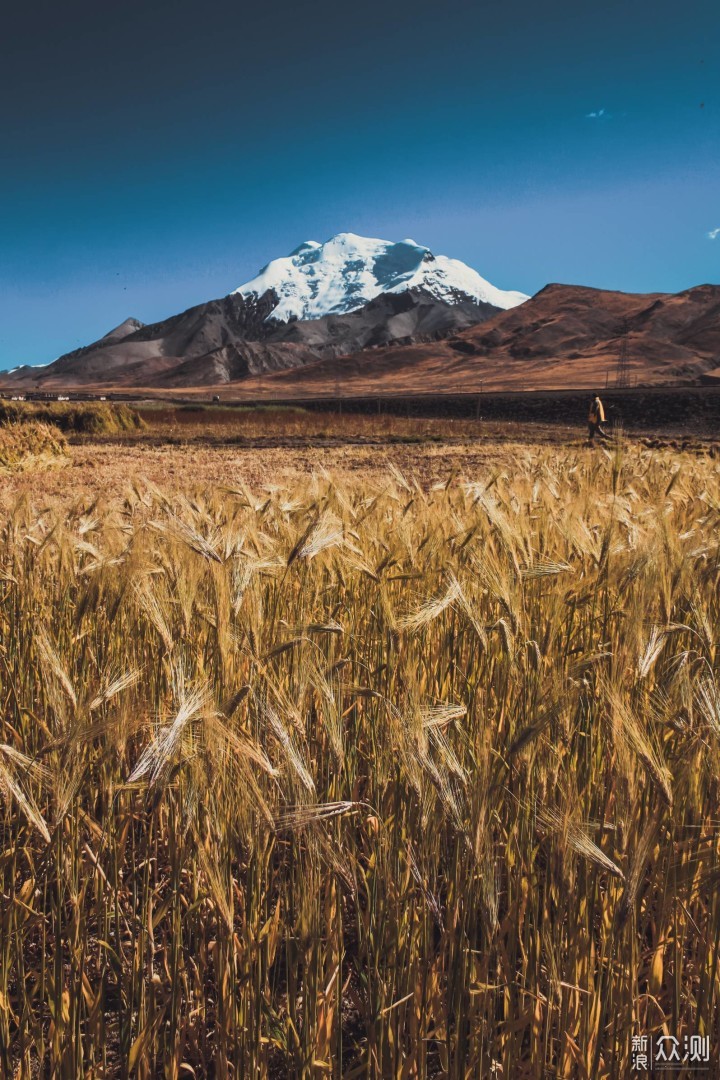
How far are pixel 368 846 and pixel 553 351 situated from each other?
148 metres

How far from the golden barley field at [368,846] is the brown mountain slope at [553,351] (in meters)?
95.4

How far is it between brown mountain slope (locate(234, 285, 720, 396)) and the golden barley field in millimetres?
95405

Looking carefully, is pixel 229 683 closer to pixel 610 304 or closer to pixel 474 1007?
pixel 474 1007

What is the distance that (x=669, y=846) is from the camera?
1167mm

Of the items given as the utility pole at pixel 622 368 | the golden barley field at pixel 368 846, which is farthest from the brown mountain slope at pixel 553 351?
the golden barley field at pixel 368 846

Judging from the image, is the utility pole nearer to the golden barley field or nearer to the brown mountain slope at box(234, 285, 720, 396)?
the brown mountain slope at box(234, 285, 720, 396)

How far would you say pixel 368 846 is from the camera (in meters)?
1.47

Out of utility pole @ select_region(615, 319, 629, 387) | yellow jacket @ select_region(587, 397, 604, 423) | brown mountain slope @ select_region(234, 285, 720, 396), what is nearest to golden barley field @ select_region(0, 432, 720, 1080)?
yellow jacket @ select_region(587, 397, 604, 423)

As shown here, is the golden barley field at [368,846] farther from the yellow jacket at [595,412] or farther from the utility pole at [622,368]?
Result: the utility pole at [622,368]

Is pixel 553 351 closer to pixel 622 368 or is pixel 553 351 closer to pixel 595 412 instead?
pixel 622 368

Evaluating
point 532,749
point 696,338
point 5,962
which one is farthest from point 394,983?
point 696,338

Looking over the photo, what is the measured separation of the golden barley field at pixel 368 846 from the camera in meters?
0.94

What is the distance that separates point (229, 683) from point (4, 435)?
10416 mm

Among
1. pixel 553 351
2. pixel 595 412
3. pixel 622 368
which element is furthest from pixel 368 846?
pixel 553 351
